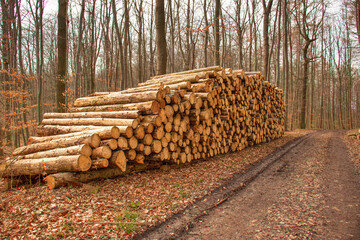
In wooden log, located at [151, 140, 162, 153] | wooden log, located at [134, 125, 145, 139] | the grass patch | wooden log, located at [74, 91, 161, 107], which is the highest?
wooden log, located at [74, 91, 161, 107]

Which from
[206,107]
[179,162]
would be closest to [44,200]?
[179,162]

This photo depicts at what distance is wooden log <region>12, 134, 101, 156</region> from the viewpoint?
4.29 metres

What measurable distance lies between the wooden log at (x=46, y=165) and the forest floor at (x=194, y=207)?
354 millimetres

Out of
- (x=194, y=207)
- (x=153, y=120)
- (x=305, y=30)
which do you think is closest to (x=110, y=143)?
(x=153, y=120)

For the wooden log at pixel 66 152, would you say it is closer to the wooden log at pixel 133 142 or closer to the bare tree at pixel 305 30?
the wooden log at pixel 133 142

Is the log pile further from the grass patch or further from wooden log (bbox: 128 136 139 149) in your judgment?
the grass patch

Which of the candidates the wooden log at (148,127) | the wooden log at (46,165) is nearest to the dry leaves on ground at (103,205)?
the wooden log at (46,165)

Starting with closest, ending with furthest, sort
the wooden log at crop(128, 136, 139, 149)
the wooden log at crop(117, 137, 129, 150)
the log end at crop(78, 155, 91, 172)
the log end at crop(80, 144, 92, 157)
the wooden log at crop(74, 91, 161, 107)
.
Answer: the log end at crop(78, 155, 91, 172) < the log end at crop(80, 144, 92, 157) < the wooden log at crop(117, 137, 129, 150) < the wooden log at crop(128, 136, 139, 149) < the wooden log at crop(74, 91, 161, 107)

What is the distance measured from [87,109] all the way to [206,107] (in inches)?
140

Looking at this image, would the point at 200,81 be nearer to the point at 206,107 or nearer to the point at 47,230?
the point at 206,107

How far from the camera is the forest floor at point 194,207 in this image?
9.34 ft

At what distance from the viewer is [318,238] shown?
2682 mm

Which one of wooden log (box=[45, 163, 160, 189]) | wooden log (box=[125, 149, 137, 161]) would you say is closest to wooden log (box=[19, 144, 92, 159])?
wooden log (box=[45, 163, 160, 189])

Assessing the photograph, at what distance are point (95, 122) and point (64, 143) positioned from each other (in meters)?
1.04
